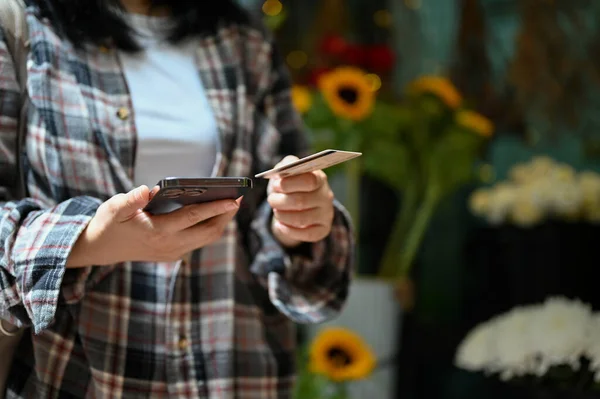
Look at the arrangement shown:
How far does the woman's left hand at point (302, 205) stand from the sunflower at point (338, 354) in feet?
2.21

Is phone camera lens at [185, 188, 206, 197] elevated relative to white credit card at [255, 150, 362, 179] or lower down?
lower down

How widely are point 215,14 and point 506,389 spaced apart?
969 mm

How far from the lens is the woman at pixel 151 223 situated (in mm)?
697

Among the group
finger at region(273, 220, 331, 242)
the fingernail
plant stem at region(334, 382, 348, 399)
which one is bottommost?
plant stem at region(334, 382, 348, 399)

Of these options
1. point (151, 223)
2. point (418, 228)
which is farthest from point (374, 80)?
point (151, 223)

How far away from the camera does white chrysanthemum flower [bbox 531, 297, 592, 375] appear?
3.55ft

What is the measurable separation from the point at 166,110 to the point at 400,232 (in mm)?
1043

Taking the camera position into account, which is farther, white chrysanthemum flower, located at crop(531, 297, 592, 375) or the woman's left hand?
white chrysanthemum flower, located at crop(531, 297, 592, 375)

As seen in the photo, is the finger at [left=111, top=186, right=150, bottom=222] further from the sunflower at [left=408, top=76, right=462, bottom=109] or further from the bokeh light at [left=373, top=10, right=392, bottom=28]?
the bokeh light at [left=373, top=10, right=392, bottom=28]

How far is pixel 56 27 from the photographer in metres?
0.81

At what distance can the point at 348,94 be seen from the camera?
60.2 inches

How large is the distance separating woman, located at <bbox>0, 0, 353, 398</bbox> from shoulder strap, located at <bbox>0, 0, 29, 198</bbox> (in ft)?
0.04

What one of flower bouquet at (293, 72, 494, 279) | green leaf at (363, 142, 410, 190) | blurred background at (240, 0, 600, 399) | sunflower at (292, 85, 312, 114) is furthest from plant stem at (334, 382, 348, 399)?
sunflower at (292, 85, 312, 114)

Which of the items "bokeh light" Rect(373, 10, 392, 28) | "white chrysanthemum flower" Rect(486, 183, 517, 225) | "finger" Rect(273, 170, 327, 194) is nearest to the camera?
"finger" Rect(273, 170, 327, 194)
